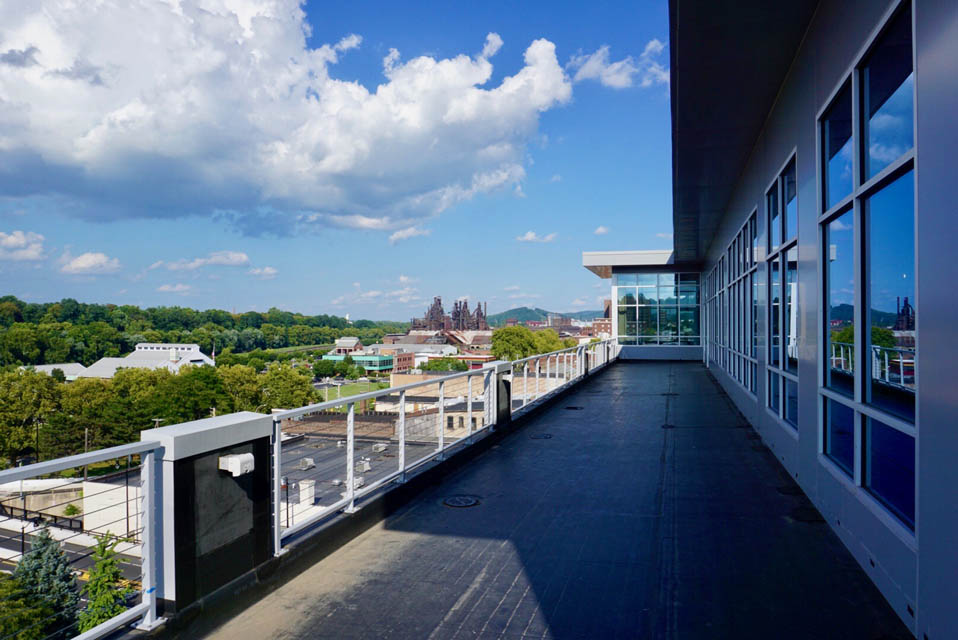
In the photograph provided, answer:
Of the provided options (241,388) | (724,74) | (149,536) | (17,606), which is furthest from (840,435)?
(241,388)

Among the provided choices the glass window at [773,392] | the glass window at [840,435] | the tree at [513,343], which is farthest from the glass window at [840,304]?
the tree at [513,343]

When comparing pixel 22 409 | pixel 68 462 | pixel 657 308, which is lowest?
pixel 22 409

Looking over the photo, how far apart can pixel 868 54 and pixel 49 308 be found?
182334mm

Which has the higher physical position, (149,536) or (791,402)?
(791,402)

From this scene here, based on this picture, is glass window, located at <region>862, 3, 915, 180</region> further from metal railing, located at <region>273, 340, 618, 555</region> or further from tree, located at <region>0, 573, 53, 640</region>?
tree, located at <region>0, 573, 53, 640</region>

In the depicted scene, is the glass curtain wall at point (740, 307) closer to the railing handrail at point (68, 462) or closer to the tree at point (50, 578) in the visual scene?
the railing handrail at point (68, 462)

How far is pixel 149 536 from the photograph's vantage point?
289 cm

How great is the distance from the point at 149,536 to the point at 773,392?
7093 mm

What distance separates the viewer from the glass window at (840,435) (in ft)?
13.9

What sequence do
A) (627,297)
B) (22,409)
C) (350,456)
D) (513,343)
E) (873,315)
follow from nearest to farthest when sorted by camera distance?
(873,315) < (350,456) < (627,297) < (22,409) < (513,343)

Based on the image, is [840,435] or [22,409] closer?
[840,435]

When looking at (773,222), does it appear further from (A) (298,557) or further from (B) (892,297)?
(A) (298,557)

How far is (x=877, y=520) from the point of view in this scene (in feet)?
11.7

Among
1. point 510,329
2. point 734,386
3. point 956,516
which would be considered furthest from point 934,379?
point 510,329
